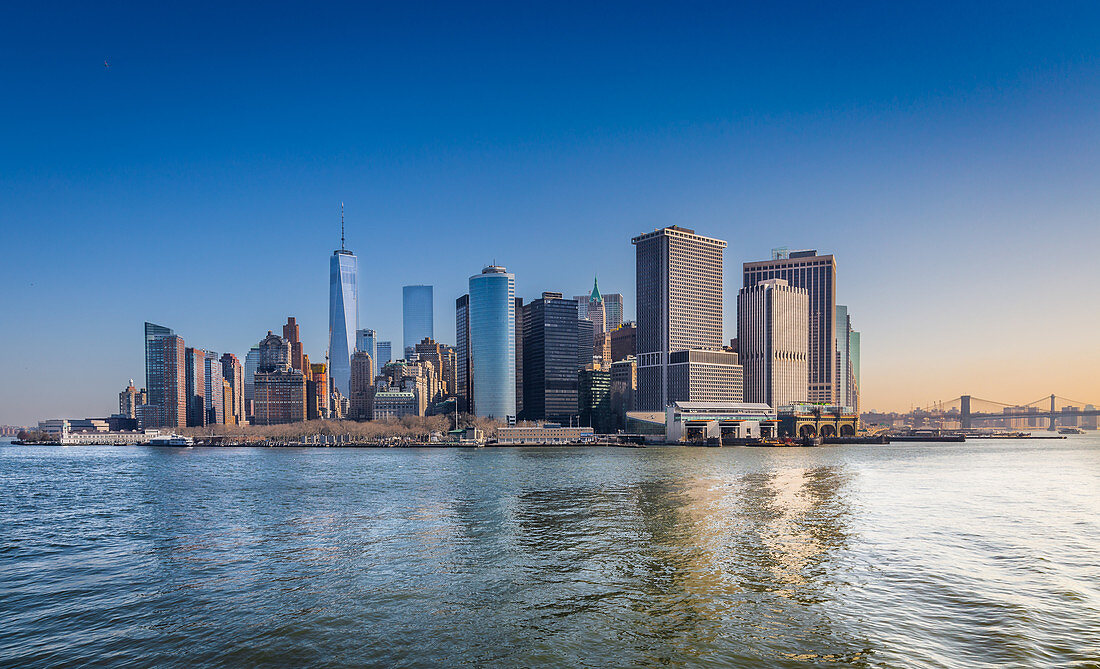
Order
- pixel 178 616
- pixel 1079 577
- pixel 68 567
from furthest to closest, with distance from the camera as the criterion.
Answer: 1. pixel 68 567
2. pixel 1079 577
3. pixel 178 616

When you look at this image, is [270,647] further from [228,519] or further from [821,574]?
[228,519]

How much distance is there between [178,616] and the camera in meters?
26.8

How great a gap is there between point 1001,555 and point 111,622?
4523 cm

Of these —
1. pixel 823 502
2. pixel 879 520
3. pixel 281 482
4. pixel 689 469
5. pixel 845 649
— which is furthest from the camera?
pixel 689 469

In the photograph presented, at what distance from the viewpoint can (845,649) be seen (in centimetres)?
2228

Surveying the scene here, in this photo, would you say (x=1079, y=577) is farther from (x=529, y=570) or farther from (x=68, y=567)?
(x=68, y=567)

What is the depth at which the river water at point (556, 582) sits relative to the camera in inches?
892

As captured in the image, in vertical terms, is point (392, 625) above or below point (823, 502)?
above

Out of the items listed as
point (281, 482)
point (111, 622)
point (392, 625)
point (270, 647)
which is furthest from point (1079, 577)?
point (281, 482)

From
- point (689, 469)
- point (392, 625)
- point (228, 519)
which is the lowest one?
point (689, 469)

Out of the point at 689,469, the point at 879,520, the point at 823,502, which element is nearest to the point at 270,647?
the point at 879,520

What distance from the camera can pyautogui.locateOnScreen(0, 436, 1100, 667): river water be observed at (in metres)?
22.7

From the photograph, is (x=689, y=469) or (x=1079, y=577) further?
(x=689, y=469)

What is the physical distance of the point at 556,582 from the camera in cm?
3111
